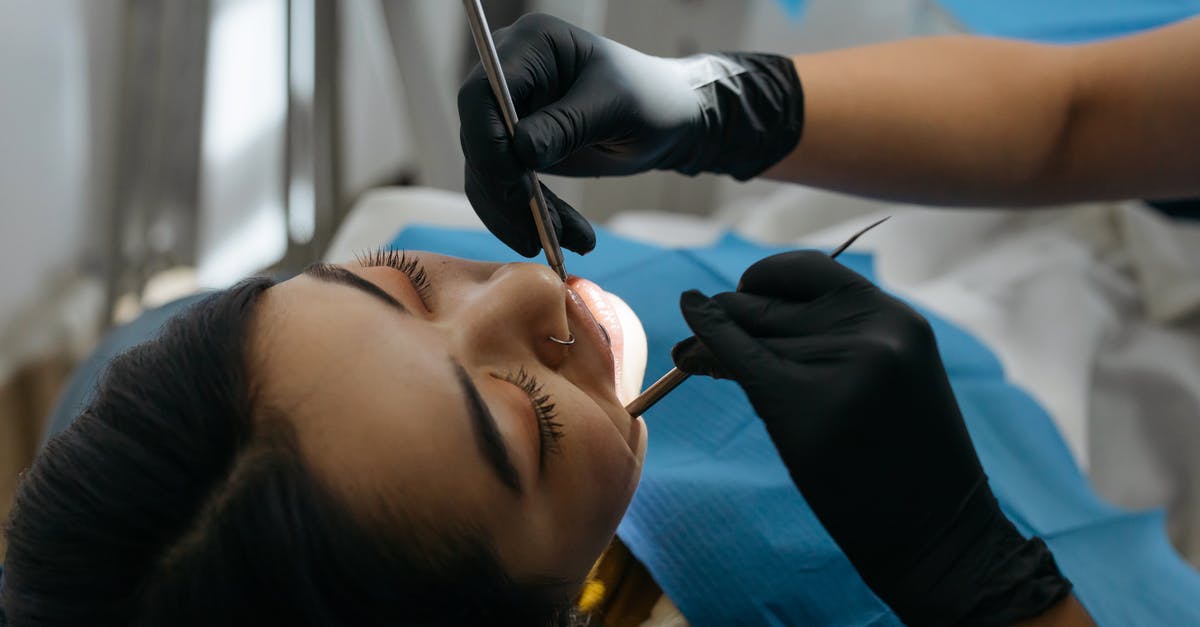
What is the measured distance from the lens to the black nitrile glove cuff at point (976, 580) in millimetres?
711

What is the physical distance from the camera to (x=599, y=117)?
870 mm

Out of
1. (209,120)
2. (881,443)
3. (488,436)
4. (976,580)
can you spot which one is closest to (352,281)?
(488,436)

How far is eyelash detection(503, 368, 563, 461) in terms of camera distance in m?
0.73

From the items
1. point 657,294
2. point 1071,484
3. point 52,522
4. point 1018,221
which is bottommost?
point 1071,484

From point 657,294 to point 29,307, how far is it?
1321mm

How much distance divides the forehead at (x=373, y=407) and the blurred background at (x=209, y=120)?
0.85 m

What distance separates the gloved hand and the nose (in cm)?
9

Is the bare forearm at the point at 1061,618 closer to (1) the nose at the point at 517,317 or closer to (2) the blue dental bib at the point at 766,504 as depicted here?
(2) the blue dental bib at the point at 766,504

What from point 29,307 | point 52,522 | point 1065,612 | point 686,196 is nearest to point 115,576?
point 52,522

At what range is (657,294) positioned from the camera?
1218 mm

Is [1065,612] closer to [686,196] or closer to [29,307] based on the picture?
[686,196]

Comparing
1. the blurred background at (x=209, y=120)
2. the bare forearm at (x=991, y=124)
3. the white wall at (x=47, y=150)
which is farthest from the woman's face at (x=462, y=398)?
the white wall at (x=47, y=150)

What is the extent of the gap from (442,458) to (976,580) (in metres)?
0.41

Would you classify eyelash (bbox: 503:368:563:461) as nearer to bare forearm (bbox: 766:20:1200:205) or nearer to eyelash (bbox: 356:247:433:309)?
eyelash (bbox: 356:247:433:309)
